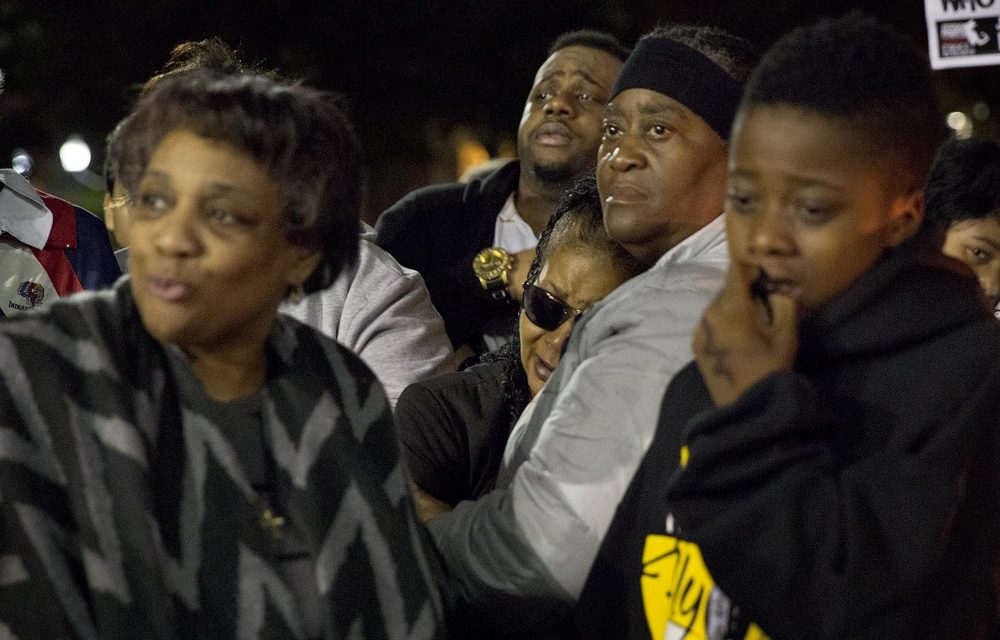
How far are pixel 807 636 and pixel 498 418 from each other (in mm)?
1489

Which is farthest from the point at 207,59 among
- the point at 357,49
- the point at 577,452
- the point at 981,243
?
the point at 357,49

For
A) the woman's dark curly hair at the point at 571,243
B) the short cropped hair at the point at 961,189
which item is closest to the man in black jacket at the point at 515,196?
the woman's dark curly hair at the point at 571,243

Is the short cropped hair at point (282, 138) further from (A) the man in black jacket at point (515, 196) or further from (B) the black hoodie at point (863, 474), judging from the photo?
(A) the man in black jacket at point (515, 196)

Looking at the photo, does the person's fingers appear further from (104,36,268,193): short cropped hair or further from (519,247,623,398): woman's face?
(104,36,268,193): short cropped hair

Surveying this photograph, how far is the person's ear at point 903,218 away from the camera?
8.27 ft

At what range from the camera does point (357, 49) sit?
49.7ft

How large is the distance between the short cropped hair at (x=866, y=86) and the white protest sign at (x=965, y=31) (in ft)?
23.7

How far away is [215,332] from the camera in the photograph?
2557 mm

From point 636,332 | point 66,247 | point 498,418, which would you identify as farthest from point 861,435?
point 66,247

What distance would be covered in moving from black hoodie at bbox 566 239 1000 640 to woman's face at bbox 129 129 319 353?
2.76 ft

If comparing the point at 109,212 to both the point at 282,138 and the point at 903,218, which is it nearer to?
the point at 282,138

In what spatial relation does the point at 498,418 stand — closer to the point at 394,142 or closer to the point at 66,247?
the point at 66,247

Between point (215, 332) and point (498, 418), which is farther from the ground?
point (215, 332)

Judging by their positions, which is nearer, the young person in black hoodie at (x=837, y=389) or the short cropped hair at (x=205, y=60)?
the young person in black hoodie at (x=837, y=389)
